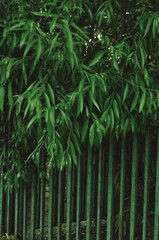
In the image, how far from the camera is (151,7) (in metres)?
2.93

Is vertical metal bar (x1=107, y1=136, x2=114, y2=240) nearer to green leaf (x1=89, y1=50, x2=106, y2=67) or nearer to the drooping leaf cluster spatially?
the drooping leaf cluster

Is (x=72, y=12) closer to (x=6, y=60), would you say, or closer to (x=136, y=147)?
(x=6, y=60)

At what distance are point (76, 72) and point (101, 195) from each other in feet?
3.92

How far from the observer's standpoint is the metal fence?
3168 millimetres

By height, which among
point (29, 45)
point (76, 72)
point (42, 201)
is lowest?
point (42, 201)

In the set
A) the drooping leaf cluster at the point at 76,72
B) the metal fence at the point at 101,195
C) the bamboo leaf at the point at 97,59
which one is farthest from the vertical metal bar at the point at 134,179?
the bamboo leaf at the point at 97,59

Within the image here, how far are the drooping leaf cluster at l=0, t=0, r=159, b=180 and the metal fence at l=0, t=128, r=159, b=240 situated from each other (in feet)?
1.31

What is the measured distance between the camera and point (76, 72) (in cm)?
291

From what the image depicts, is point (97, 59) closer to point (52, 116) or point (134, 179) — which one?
point (52, 116)

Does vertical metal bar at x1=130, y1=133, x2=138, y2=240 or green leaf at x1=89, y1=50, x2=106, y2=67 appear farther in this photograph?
vertical metal bar at x1=130, y1=133, x2=138, y2=240

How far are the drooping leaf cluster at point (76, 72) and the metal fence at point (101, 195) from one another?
40 centimetres

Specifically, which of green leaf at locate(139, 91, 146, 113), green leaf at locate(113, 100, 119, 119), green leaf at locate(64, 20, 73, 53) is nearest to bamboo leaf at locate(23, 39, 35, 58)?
green leaf at locate(64, 20, 73, 53)

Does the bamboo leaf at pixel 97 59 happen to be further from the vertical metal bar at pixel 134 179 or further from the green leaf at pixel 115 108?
the vertical metal bar at pixel 134 179

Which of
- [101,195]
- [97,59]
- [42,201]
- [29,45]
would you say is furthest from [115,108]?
[42,201]
